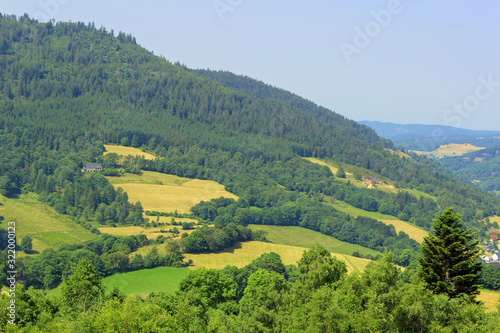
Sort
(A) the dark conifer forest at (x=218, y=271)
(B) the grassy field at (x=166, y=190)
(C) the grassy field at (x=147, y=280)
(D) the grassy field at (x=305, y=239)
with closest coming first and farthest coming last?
(A) the dark conifer forest at (x=218, y=271)
(C) the grassy field at (x=147, y=280)
(D) the grassy field at (x=305, y=239)
(B) the grassy field at (x=166, y=190)

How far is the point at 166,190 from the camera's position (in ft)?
523

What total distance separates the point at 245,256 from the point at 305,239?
144 feet

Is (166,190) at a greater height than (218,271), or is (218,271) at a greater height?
(218,271)

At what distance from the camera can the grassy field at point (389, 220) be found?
16074 centimetres

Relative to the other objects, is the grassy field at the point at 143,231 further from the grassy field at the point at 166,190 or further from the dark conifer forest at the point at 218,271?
the grassy field at the point at 166,190

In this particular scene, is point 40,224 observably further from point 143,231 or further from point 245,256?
point 245,256

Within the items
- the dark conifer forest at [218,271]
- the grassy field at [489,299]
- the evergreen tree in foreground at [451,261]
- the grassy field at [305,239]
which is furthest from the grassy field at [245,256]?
the evergreen tree in foreground at [451,261]

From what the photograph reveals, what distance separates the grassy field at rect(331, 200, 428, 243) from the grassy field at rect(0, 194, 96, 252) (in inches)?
4082

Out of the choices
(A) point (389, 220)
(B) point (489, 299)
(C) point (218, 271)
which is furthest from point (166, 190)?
(B) point (489, 299)

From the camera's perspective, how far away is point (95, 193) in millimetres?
144750

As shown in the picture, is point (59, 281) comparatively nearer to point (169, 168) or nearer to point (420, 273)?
point (420, 273)

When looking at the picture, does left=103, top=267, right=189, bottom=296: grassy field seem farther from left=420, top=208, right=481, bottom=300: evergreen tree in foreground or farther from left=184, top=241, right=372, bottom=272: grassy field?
left=420, top=208, right=481, bottom=300: evergreen tree in foreground

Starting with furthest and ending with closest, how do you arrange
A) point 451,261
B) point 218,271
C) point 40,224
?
1. point 40,224
2. point 218,271
3. point 451,261

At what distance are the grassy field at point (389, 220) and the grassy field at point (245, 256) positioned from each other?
5067 centimetres
